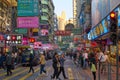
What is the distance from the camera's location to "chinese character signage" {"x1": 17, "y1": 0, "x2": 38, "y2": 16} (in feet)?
134

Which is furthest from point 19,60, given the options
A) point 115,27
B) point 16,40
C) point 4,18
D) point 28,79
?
point 115,27

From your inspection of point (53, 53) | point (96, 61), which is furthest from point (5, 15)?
point (96, 61)

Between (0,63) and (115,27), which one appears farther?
(0,63)

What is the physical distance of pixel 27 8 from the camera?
4150cm

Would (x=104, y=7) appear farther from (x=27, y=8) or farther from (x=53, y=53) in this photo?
(x=27, y=8)

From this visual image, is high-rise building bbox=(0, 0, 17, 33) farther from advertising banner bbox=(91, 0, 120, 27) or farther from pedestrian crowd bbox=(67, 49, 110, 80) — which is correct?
pedestrian crowd bbox=(67, 49, 110, 80)

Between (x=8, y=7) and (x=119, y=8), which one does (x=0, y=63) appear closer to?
(x=119, y=8)

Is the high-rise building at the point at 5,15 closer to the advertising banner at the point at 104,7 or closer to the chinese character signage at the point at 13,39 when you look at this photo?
the chinese character signage at the point at 13,39

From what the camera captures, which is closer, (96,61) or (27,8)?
(96,61)

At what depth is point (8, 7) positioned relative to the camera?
77500mm

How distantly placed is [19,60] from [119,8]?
67.3 feet

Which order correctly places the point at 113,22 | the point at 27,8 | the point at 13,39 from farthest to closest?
the point at 13,39 < the point at 27,8 < the point at 113,22

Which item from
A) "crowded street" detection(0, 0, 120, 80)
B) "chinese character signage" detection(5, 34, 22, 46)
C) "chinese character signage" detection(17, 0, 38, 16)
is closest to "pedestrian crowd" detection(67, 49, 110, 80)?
"crowded street" detection(0, 0, 120, 80)

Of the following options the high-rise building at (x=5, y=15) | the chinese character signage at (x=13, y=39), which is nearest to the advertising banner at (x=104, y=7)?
the chinese character signage at (x=13, y=39)
